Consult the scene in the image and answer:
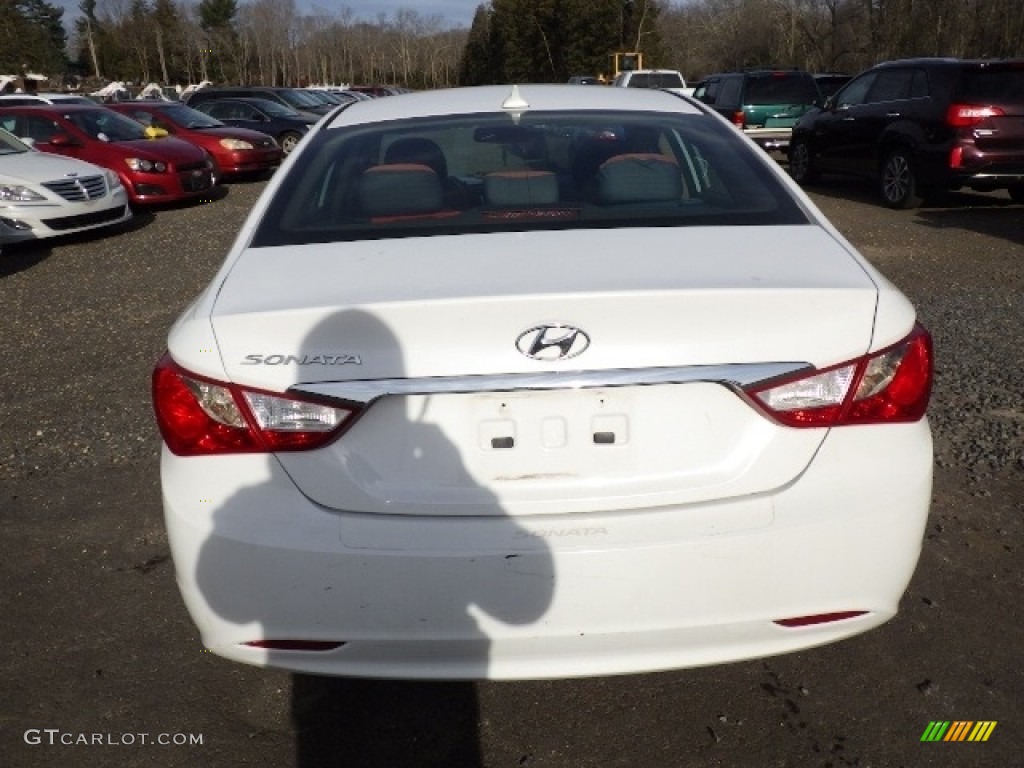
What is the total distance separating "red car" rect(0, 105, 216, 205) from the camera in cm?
1391

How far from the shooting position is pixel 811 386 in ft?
7.20

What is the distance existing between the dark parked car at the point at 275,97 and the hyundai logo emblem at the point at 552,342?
21978 millimetres

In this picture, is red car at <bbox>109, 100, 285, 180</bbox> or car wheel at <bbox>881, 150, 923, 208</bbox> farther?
red car at <bbox>109, 100, 285, 180</bbox>

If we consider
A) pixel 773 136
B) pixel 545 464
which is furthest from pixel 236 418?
pixel 773 136

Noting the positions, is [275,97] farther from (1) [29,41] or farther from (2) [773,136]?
(1) [29,41]

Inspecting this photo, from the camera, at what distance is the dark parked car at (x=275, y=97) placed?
23406 millimetres

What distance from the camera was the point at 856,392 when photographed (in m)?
2.23

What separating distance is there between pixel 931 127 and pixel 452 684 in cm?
1075

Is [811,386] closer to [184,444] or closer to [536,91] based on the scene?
[184,444]

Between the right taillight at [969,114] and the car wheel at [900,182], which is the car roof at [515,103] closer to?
the right taillight at [969,114]

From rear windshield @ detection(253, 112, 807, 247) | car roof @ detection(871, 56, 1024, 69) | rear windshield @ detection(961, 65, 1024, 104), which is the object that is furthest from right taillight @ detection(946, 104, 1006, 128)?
rear windshield @ detection(253, 112, 807, 247)

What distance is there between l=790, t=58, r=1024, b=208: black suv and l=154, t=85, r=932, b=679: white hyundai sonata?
10137mm

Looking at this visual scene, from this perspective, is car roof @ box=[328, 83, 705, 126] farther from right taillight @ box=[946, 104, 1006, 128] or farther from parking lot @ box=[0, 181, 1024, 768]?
right taillight @ box=[946, 104, 1006, 128]

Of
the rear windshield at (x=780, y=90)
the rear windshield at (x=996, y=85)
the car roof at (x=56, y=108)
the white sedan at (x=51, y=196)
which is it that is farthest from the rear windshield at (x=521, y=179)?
the rear windshield at (x=780, y=90)
